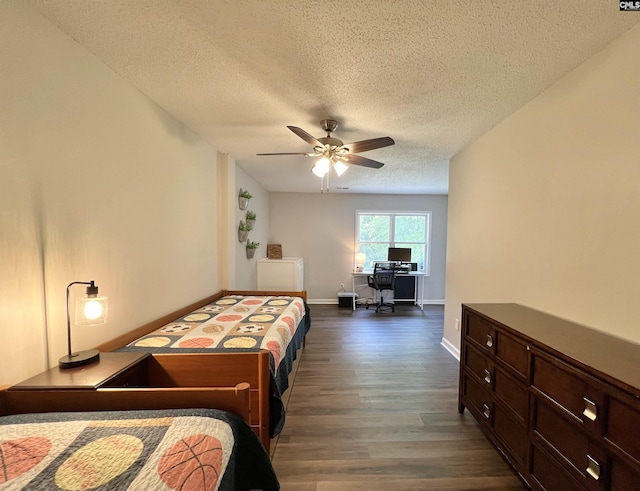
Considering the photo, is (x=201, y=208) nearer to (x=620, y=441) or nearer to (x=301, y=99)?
(x=301, y=99)

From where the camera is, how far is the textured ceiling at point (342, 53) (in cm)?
123

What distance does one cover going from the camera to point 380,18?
1.27 metres

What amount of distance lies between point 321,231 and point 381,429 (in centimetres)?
422

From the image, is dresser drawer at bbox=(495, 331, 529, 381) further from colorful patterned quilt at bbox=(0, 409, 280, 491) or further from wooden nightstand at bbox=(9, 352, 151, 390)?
wooden nightstand at bbox=(9, 352, 151, 390)

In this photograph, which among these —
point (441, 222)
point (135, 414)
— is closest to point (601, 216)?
point (135, 414)

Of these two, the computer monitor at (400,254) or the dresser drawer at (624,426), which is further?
the computer monitor at (400,254)

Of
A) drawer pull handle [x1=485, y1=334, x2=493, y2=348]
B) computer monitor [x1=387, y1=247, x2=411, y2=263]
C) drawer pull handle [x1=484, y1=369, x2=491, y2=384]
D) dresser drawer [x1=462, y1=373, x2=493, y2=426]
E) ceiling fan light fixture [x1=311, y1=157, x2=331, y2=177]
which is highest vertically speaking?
ceiling fan light fixture [x1=311, y1=157, x2=331, y2=177]

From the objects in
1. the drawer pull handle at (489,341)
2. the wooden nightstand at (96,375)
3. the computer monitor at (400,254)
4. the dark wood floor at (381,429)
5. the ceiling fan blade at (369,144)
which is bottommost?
the dark wood floor at (381,429)

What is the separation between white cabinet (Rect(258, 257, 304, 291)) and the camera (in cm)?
471

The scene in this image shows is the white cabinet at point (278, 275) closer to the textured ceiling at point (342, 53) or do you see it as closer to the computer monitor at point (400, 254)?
the computer monitor at point (400, 254)

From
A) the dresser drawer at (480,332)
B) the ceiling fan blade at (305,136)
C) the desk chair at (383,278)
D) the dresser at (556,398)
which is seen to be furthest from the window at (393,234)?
the dresser at (556,398)

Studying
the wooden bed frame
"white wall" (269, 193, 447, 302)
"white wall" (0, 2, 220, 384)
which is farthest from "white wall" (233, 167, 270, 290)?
the wooden bed frame

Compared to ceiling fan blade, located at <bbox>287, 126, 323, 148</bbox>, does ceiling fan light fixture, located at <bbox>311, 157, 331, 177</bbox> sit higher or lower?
lower

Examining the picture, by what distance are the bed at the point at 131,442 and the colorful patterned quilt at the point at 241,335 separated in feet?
1.68
